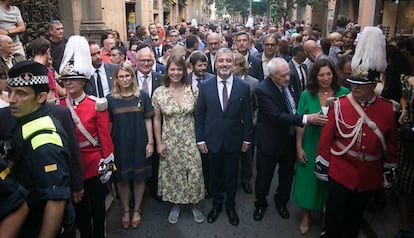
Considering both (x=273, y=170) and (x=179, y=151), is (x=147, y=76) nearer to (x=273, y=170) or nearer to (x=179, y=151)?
(x=179, y=151)

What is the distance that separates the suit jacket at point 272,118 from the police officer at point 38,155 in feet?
8.21

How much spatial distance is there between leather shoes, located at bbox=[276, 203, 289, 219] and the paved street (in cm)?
5

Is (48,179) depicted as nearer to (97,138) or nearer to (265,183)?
(97,138)

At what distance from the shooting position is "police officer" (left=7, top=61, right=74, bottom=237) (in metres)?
1.99

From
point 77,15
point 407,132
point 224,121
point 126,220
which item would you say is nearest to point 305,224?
point 224,121

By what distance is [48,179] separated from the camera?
200 cm

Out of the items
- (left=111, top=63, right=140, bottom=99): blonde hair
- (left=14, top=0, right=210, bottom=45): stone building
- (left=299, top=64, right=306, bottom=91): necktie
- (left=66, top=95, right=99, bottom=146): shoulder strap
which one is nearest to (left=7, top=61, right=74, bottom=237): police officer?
(left=66, top=95, right=99, bottom=146): shoulder strap

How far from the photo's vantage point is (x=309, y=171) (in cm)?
407

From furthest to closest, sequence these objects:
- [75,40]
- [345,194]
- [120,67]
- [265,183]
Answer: [265,183]
[120,67]
[75,40]
[345,194]

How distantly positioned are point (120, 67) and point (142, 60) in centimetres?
83

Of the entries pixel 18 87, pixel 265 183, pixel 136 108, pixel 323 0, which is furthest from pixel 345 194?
pixel 323 0

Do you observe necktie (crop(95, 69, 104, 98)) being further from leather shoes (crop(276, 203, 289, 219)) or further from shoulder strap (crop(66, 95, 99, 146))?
leather shoes (crop(276, 203, 289, 219))

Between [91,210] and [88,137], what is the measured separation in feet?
2.59

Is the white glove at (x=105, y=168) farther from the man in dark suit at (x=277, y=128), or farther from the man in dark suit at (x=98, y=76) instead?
the man in dark suit at (x=277, y=128)
